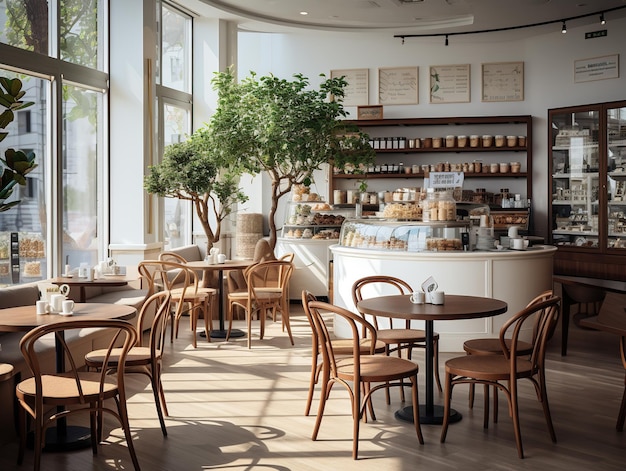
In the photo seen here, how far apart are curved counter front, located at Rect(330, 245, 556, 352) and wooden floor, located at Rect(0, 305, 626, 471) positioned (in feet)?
2.67

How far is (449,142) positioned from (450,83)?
96 cm

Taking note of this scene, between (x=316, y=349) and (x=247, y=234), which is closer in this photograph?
(x=316, y=349)

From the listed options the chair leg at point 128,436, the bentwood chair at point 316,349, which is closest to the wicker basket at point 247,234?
the bentwood chair at point 316,349

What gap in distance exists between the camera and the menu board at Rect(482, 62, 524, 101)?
1034cm

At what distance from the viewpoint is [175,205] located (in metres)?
9.67

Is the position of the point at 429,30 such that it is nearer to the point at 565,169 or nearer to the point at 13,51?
the point at 565,169

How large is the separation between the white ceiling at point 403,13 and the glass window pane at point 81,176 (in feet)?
6.93

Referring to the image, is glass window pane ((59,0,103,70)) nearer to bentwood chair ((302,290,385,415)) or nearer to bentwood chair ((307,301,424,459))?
bentwood chair ((302,290,385,415))

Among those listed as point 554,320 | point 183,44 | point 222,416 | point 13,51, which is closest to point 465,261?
point 554,320

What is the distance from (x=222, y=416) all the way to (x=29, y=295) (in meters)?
1.98

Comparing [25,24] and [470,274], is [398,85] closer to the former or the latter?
[470,274]

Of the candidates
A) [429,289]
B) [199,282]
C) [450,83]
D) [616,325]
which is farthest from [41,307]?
[450,83]

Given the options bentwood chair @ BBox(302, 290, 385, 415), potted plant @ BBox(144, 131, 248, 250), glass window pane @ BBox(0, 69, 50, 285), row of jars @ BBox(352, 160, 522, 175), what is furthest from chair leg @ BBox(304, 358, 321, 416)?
row of jars @ BBox(352, 160, 522, 175)

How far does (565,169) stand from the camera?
9.67m
